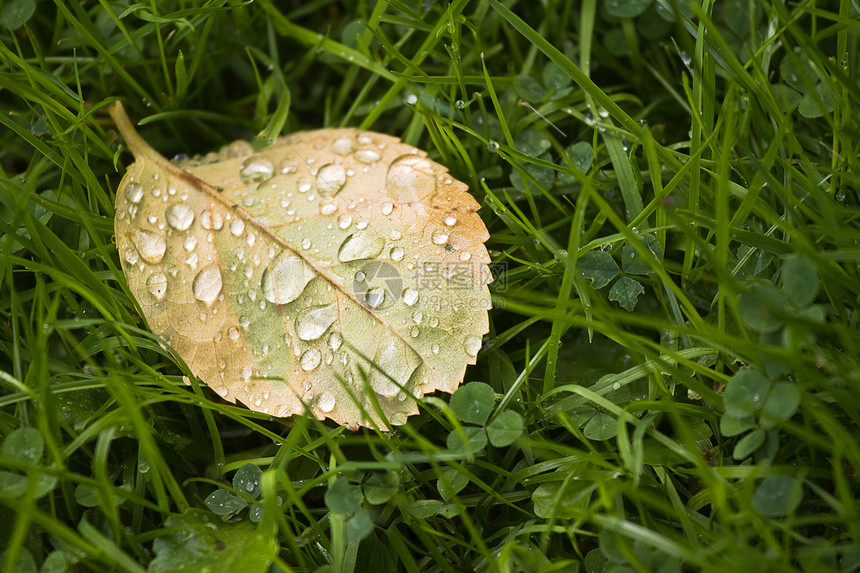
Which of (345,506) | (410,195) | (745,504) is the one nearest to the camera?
(745,504)

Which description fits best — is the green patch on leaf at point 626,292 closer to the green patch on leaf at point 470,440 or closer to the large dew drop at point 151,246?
the green patch on leaf at point 470,440

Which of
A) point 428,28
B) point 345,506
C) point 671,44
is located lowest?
point 345,506

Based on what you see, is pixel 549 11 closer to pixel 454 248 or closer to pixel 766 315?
pixel 454 248

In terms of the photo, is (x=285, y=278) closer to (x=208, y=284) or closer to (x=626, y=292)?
(x=208, y=284)

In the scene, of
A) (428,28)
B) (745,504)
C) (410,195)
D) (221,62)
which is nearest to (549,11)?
(428,28)

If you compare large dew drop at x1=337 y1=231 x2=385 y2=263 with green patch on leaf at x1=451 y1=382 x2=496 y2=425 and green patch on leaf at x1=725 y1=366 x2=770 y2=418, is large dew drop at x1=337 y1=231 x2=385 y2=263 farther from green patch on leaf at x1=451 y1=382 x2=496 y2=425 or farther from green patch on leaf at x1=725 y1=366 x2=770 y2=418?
green patch on leaf at x1=725 y1=366 x2=770 y2=418

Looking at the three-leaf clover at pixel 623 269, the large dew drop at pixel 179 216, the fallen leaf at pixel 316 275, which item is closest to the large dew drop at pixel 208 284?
the fallen leaf at pixel 316 275
